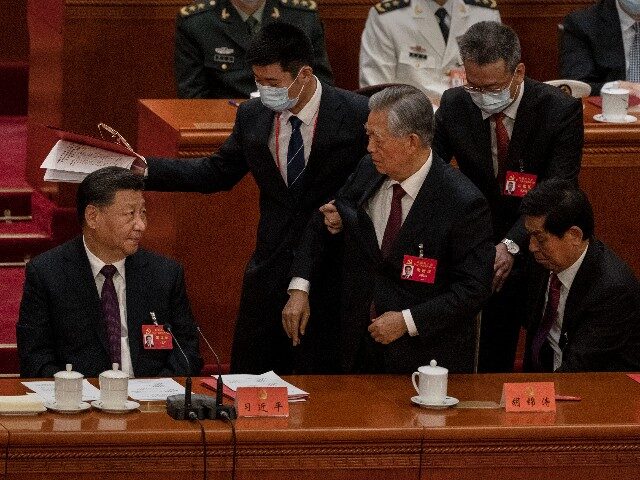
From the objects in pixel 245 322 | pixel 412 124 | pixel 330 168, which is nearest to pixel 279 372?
pixel 245 322

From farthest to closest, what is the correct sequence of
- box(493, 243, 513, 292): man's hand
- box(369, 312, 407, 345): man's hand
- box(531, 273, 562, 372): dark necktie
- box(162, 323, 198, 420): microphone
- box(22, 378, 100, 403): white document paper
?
1. box(493, 243, 513, 292): man's hand
2. box(531, 273, 562, 372): dark necktie
3. box(369, 312, 407, 345): man's hand
4. box(22, 378, 100, 403): white document paper
5. box(162, 323, 198, 420): microphone

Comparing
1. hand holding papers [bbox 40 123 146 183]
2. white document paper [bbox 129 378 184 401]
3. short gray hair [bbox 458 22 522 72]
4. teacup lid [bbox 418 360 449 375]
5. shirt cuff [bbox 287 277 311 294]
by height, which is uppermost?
short gray hair [bbox 458 22 522 72]

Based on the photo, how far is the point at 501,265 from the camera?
502 cm

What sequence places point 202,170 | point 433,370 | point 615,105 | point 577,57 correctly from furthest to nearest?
1. point 577,57
2. point 615,105
3. point 202,170
4. point 433,370

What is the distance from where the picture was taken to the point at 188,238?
5.86m

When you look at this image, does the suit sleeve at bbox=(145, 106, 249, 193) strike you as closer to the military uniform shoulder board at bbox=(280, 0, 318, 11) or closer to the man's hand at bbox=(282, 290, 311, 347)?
the man's hand at bbox=(282, 290, 311, 347)

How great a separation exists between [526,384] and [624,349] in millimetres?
719

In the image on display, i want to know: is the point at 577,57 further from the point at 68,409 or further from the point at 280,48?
the point at 68,409

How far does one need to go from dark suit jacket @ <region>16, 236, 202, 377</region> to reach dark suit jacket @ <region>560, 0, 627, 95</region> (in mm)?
2865

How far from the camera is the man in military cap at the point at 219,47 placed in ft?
21.9

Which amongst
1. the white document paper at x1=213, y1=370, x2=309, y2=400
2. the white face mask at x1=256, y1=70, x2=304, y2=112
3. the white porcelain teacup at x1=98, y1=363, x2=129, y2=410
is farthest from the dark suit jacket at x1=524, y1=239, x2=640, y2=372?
the white porcelain teacup at x1=98, y1=363, x2=129, y2=410

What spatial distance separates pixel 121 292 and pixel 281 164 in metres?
0.71

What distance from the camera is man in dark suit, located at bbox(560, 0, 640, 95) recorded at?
6.93 metres

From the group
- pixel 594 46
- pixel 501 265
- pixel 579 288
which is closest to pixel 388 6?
pixel 594 46
